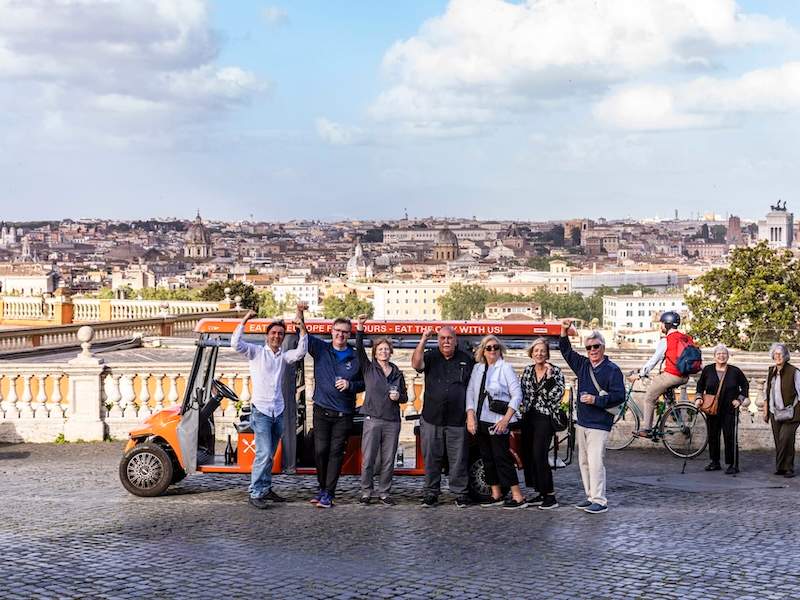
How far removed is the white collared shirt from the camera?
1105cm

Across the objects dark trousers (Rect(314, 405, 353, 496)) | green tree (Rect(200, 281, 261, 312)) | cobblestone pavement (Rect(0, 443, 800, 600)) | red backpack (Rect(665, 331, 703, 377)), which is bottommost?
cobblestone pavement (Rect(0, 443, 800, 600))

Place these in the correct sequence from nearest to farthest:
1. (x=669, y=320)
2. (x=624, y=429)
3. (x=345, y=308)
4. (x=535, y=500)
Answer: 1. (x=535, y=500)
2. (x=669, y=320)
3. (x=624, y=429)
4. (x=345, y=308)

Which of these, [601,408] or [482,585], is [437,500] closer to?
[601,408]

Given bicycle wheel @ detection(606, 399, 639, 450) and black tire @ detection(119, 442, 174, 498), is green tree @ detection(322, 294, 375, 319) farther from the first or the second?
black tire @ detection(119, 442, 174, 498)

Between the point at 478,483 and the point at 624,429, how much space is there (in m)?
3.62

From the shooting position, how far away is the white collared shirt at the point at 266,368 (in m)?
11.0

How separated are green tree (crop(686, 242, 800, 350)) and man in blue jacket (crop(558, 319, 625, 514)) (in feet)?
80.5

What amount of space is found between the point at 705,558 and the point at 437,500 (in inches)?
108

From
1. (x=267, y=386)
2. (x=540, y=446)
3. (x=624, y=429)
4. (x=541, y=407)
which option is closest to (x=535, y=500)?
(x=540, y=446)

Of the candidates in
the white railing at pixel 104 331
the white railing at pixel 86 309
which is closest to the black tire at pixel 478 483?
the white railing at pixel 104 331

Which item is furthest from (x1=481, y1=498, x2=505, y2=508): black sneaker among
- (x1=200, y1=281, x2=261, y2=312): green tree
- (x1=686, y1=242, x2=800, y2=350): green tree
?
(x1=200, y1=281, x2=261, y2=312): green tree

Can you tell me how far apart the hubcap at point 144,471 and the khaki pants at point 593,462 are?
3.37 metres

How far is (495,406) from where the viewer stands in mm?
10898

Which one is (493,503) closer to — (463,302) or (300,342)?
(300,342)
